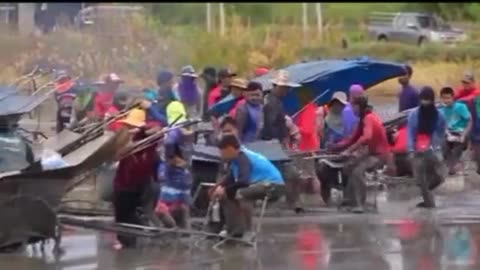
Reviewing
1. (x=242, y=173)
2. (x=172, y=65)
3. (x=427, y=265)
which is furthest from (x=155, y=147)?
(x=172, y=65)

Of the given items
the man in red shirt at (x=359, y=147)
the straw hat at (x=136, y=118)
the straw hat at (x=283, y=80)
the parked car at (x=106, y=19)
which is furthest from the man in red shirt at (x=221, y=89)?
the parked car at (x=106, y=19)

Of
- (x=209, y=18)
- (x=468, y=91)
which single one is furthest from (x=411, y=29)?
(x=468, y=91)

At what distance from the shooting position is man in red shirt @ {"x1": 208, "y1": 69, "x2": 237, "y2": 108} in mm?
19641

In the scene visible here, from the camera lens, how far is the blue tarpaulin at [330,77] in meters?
18.7

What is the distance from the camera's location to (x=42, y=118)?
21.0 metres

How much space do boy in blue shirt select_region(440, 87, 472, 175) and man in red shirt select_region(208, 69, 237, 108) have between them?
3043mm

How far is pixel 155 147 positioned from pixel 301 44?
2407 centimetres

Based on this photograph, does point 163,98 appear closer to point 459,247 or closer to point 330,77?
point 330,77

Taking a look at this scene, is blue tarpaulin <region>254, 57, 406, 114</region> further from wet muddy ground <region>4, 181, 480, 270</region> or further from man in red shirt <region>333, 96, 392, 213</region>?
wet muddy ground <region>4, 181, 480, 270</region>

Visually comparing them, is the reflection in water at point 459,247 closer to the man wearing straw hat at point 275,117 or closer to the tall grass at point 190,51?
the man wearing straw hat at point 275,117

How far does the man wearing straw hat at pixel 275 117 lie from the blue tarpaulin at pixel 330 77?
845 mm

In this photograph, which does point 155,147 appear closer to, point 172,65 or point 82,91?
point 82,91

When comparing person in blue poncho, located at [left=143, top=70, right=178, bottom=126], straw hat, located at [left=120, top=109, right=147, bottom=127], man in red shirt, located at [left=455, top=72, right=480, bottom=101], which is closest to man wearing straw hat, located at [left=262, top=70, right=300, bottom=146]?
person in blue poncho, located at [left=143, top=70, right=178, bottom=126]

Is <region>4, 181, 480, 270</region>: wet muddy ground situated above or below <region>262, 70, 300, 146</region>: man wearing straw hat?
below
